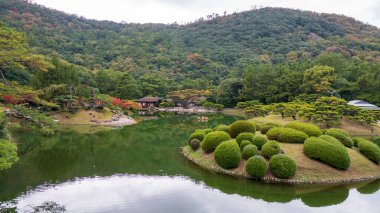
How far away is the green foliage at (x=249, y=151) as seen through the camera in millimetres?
18016

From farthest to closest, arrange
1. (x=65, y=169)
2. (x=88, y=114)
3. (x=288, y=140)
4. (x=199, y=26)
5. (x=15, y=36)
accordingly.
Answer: (x=199, y=26) → (x=88, y=114) → (x=288, y=140) → (x=65, y=169) → (x=15, y=36)

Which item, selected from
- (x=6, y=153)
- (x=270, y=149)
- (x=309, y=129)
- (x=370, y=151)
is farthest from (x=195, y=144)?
(x=6, y=153)

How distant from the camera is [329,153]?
1745cm

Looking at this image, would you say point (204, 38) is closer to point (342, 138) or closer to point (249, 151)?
point (342, 138)

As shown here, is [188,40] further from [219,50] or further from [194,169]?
[194,169]

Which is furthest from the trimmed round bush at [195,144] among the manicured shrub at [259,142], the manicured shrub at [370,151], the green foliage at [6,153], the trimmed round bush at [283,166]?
the green foliage at [6,153]

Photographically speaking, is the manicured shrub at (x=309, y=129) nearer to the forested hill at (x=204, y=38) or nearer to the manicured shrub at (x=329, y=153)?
the manicured shrub at (x=329, y=153)

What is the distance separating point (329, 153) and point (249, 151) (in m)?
4.26

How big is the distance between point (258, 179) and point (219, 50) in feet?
336

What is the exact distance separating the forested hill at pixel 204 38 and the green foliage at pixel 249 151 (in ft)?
241

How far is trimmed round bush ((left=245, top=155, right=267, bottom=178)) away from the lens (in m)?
16.8

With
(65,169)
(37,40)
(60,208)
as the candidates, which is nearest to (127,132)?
(65,169)

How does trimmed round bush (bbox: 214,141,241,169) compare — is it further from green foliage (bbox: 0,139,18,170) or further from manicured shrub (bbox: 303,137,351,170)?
green foliage (bbox: 0,139,18,170)

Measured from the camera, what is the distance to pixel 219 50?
116375 mm
